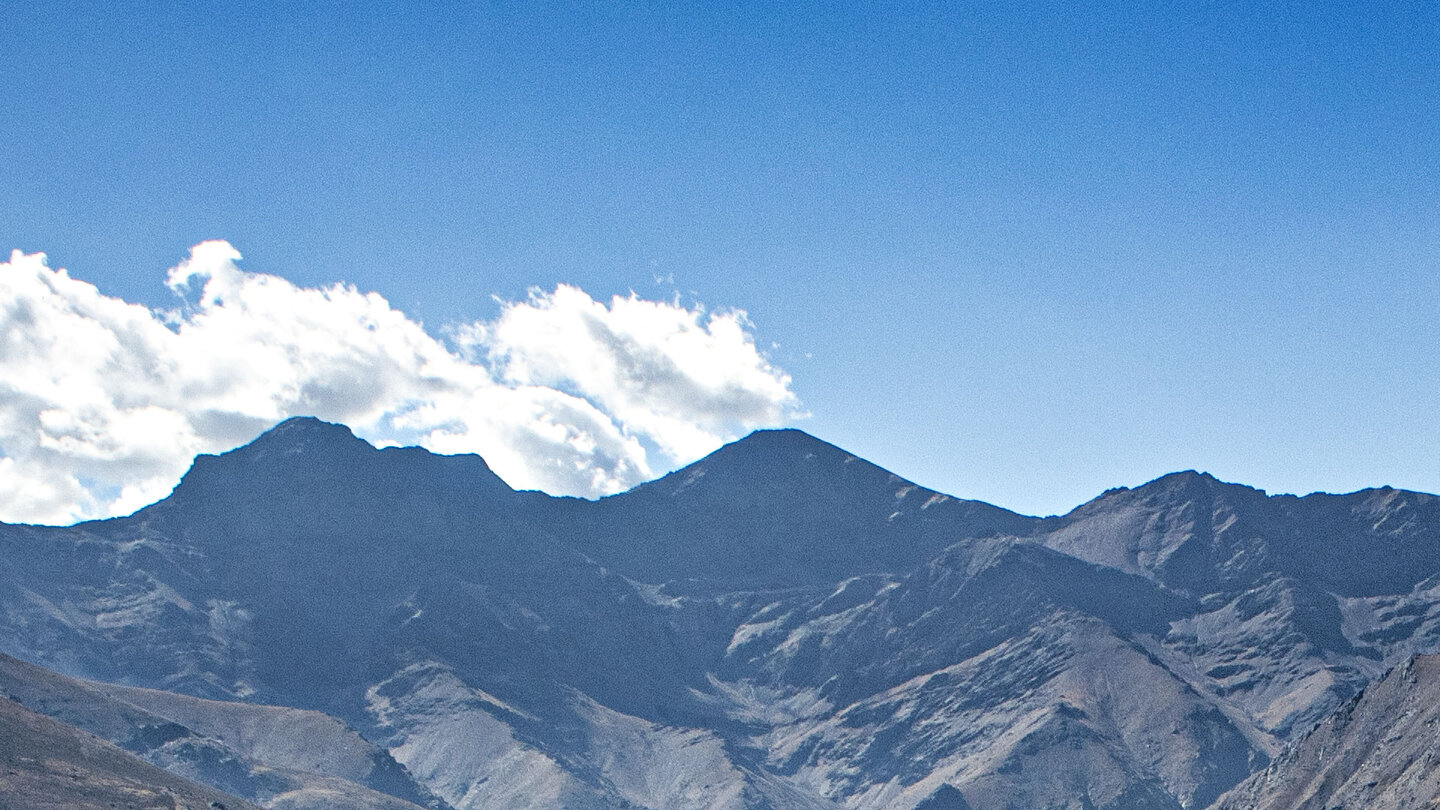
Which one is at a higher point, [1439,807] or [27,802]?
[27,802]

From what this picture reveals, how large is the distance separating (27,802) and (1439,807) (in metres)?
176

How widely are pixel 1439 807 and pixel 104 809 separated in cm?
16795

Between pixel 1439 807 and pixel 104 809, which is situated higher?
pixel 104 809

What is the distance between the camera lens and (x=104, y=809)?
19712 cm

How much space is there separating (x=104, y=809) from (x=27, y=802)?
9131 millimetres

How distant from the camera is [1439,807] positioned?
199000 millimetres

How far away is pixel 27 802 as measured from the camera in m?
192

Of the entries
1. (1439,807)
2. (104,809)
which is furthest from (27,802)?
(1439,807)

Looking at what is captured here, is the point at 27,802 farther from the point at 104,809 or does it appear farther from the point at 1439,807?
the point at 1439,807
